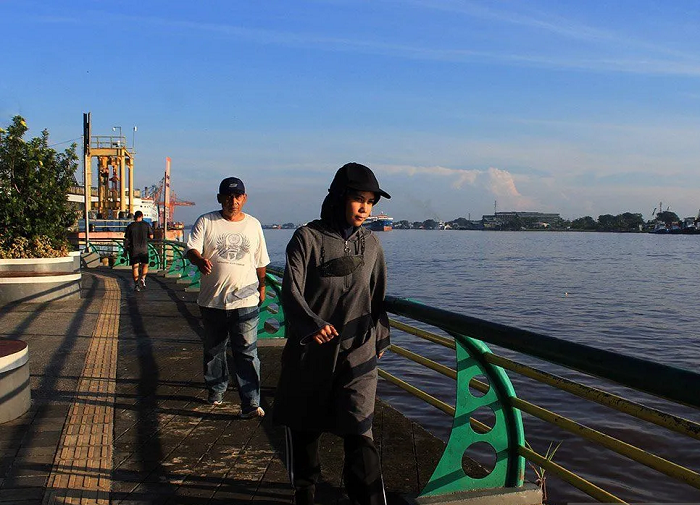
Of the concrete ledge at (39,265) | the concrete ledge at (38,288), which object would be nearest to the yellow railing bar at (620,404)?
the concrete ledge at (38,288)

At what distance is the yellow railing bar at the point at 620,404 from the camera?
205 centimetres

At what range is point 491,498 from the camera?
125 inches

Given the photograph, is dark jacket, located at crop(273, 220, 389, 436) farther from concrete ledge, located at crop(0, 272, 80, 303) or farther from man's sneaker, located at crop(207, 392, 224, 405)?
concrete ledge, located at crop(0, 272, 80, 303)

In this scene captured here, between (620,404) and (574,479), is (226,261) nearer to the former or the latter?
(574,479)

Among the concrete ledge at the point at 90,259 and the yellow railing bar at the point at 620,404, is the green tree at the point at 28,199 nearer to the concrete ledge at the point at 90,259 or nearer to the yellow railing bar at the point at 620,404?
the yellow railing bar at the point at 620,404

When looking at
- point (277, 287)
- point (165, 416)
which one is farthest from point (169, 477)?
point (277, 287)

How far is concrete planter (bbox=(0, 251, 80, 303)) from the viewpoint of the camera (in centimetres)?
1098

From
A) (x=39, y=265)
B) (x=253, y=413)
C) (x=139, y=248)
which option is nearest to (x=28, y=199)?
(x=39, y=265)

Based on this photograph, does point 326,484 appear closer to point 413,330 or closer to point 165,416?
point 413,330

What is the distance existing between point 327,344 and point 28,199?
10.8 meters

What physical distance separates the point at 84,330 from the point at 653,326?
14.3 m

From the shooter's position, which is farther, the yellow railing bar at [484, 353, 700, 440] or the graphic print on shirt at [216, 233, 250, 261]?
the graphic print on shirt at [216, 233, 250, 261]

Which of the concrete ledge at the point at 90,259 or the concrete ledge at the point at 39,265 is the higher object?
the concrete ledge at the point at 39,265

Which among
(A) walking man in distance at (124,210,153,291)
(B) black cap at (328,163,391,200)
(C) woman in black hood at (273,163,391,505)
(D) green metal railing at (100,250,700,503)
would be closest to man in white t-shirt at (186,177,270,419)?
(D) green metal railing at (100,250,700,503)
